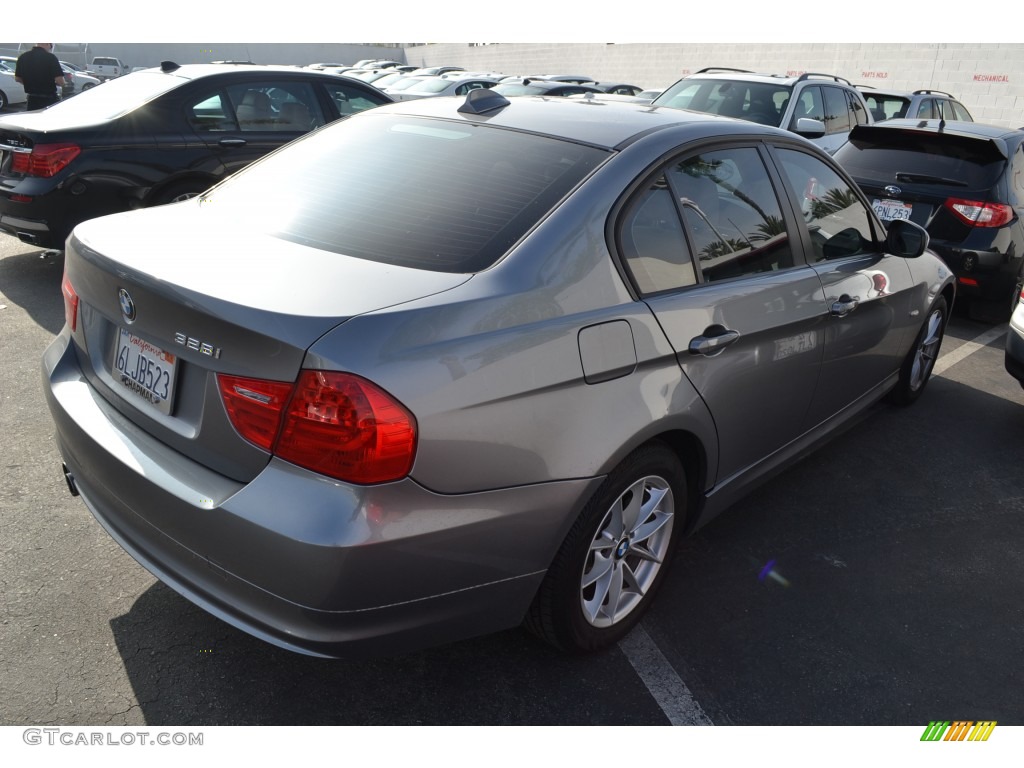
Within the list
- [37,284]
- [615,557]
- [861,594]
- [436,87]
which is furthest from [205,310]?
[436,87]

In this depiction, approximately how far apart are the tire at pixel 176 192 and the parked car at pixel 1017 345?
553 centimetres

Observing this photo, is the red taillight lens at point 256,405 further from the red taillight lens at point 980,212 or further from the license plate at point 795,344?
the red taillight lens at point 980,212

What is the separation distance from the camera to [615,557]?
106 inches

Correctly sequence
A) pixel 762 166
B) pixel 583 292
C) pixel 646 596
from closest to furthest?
pixel 583 292 → pixel 646 596 → pixel 762 166

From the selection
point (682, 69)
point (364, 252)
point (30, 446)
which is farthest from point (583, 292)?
point (682, 69)

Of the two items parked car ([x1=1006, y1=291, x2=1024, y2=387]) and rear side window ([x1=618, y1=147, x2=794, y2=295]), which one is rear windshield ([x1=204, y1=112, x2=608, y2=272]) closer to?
rear side window ([x1=618, y1=147, x2=794, y2=295])

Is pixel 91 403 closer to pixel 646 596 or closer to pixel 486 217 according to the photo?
pixel 486 217

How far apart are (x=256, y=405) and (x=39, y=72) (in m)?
11.2

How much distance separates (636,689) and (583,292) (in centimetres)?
125

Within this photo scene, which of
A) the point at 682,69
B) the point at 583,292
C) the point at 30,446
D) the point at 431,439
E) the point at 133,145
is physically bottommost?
the point at 682,69

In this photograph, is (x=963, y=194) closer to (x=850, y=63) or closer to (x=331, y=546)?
(x=331, y=546)

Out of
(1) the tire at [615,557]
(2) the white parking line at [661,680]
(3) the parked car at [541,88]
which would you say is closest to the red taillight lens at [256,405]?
(1) the tire at [615,557]

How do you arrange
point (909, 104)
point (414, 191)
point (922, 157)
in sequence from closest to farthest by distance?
point (414, 191) → point (922, 157) → point (909, 104)

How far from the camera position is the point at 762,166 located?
3.29 m
